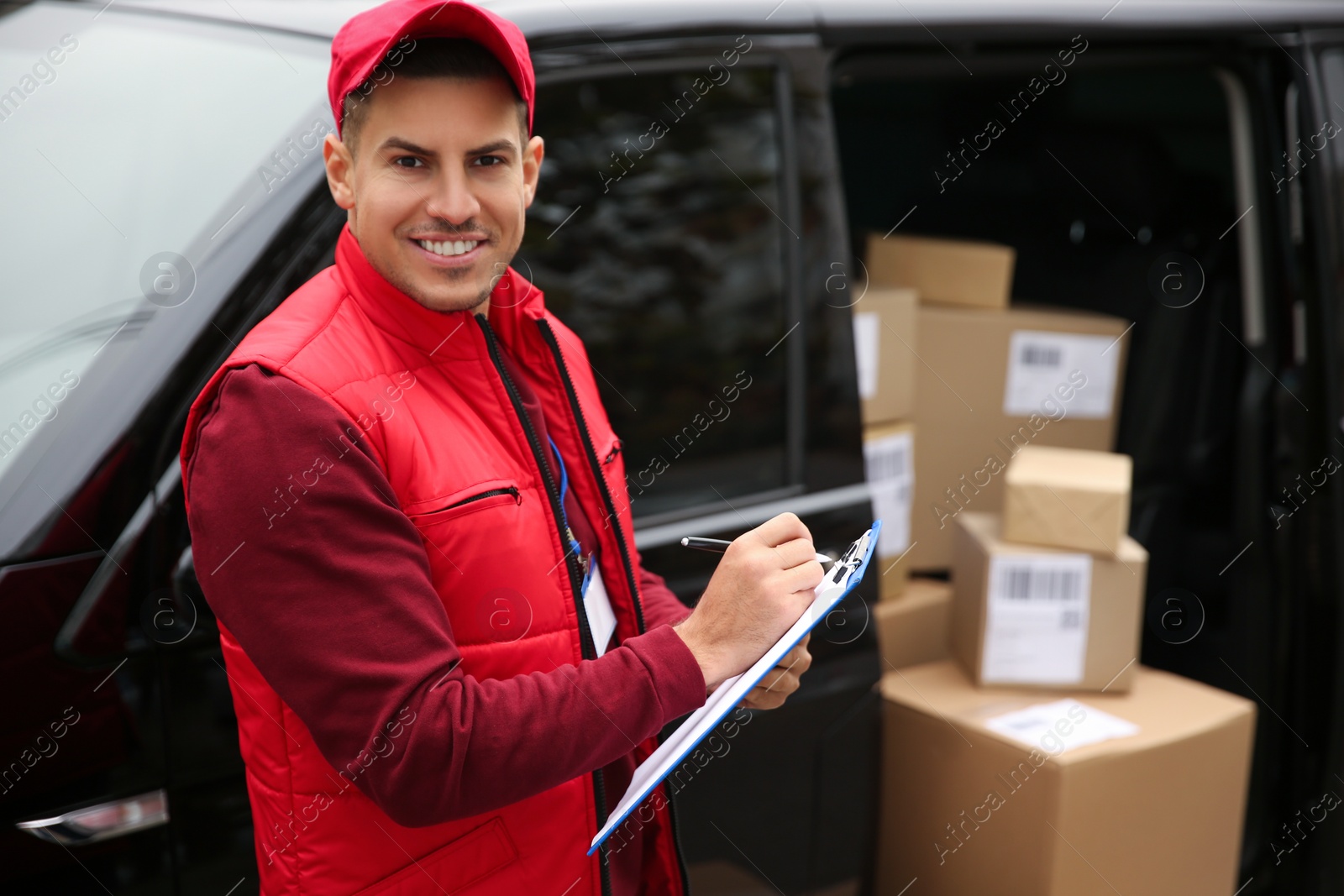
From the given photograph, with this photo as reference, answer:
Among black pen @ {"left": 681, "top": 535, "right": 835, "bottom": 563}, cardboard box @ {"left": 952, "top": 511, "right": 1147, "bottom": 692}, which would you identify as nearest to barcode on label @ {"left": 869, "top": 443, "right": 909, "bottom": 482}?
cardboard box @ {"left": 952, "top": 511, "right": 1147, "bottom": 692}

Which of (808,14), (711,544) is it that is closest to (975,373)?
(808,14)

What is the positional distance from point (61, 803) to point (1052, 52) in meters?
2.11

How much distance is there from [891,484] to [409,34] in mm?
1504

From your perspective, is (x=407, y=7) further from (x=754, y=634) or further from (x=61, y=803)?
(x=61, y=803)

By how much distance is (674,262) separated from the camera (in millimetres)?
1934

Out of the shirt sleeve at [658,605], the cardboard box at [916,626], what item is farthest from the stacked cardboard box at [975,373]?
the shirt sleeve at [658,605]

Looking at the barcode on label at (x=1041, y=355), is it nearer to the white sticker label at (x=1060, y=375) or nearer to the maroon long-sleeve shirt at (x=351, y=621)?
the white sticker label at (x=1060, y=375)

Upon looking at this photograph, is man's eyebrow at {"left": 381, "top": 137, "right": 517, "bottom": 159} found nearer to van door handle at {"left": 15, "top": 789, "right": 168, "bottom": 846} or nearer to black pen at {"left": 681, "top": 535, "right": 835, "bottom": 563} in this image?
black pen at {"left": 681, "top": 535, "right": 835, "bottom": 563}

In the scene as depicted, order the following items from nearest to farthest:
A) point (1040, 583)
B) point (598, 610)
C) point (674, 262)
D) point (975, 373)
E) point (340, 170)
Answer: point (340, 170)
point (598, 610)
point (674, 262)
point (1040, 583)
point (975, 373)

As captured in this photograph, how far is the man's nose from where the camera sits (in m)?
1.21

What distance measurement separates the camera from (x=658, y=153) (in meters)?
1.92

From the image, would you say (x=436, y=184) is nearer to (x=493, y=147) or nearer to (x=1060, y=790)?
(x=493, y=147)

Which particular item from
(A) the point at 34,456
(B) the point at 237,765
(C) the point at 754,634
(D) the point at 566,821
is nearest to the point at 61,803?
(B) the point at 237,765

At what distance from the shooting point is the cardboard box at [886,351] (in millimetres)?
2375
